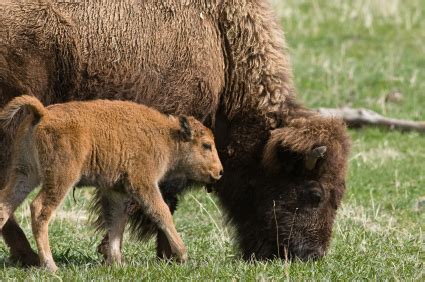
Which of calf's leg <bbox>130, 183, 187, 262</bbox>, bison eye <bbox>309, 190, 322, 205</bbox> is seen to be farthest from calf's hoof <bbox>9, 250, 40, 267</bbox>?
bison eye <bbox>309, 190, 322, 205</bbox>

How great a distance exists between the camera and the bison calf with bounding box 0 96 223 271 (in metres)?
7.24

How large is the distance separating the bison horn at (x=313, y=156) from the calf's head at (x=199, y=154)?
71cm

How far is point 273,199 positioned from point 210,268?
4.28 ft

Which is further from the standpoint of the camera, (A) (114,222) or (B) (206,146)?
(A) (114,222)

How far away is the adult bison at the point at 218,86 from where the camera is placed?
805 centimetres

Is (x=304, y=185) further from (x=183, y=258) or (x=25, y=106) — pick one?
(x=25, y=106)

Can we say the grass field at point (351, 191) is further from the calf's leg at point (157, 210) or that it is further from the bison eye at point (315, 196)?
the bison eye at point (315, 196)

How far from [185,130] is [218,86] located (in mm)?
826

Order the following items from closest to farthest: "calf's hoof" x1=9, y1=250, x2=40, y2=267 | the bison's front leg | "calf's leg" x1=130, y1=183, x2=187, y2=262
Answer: "calf's leg" x1=130, y1=183, x2=187, y2=262 → "calf's hoof" x1=9, y1=250, x2=40, y2=267 → the bison's front leg

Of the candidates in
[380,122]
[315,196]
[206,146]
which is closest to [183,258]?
[206,146]

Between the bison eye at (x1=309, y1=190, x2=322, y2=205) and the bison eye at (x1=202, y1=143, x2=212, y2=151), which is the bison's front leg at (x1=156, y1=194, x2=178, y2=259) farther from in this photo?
the bison eye at (x1=309, y1=190, x2=322, y2=205)

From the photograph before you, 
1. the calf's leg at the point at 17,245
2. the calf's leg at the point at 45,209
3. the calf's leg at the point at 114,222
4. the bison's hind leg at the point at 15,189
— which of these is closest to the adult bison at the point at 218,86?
the calf's leg at the point at 17,245

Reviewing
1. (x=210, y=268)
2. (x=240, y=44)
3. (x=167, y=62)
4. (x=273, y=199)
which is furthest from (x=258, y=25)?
(x=210, y=268)

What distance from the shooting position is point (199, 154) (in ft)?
26.2
